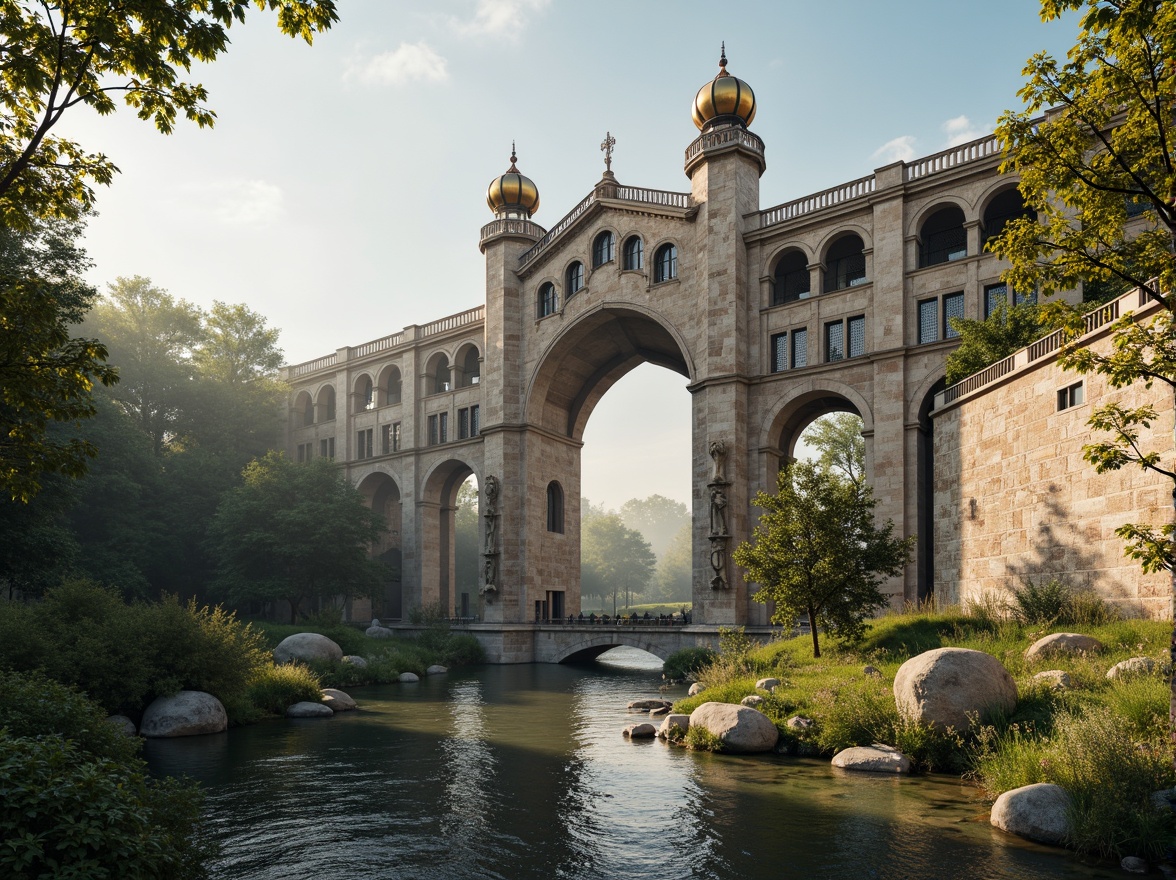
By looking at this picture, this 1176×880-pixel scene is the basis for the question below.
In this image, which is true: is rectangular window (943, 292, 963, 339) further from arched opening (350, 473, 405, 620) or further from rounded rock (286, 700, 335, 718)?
arched opening (350, 473, 405, 620)

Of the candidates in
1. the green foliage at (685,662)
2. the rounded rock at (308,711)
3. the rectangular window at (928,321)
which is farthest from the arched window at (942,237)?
the rounded rock at (308,711)

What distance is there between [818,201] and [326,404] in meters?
38.7

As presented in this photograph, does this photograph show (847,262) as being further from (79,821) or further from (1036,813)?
(79,821)

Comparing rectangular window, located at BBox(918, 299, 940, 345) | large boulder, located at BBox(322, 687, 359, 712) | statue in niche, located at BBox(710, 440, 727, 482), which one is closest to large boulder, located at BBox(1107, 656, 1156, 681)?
large boulder, located at BBox(322, 687, 359, 712)

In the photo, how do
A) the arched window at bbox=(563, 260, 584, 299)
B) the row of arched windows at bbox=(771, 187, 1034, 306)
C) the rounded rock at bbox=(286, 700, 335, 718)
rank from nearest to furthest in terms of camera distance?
1. the rounded rock at bbox=(286, 700, 335, 718)
2. the row of arched windows at bbox=(771, 187, 1034, 306)
3. the arched window at bbox=(563, 260, 584, 299)

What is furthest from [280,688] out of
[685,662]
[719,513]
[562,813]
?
[719,513]

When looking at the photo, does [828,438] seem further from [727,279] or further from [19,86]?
[19,86]

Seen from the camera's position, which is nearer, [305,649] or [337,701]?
[337,701]

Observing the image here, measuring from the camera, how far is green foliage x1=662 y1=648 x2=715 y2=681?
3241cm

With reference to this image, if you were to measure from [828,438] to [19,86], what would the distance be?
48814 mm

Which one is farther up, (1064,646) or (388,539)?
(388,539)

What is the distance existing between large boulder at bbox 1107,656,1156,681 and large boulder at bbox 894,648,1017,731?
5.34 feet

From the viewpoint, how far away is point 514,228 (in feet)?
159

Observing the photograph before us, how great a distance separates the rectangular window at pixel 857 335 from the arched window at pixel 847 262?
235 centimetres
